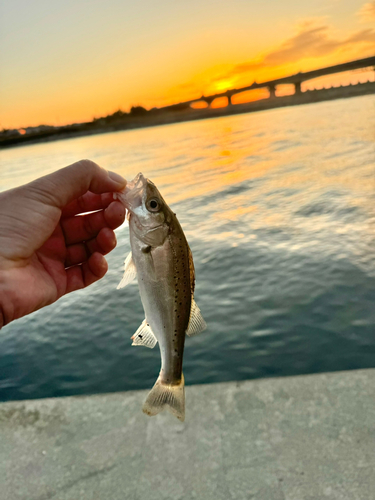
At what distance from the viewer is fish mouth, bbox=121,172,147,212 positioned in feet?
9.23

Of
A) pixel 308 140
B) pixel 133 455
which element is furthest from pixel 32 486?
pixel 308 140

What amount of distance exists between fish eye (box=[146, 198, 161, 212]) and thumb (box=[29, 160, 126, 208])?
57 cm

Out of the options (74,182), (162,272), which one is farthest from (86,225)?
(162,272)

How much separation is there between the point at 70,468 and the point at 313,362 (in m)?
3.34

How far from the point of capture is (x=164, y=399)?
114 inches

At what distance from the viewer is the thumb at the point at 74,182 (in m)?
3.21

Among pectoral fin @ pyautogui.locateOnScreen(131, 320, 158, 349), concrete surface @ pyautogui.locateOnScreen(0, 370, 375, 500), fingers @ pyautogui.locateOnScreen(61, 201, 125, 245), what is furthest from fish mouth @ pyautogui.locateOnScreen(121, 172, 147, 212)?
concrete surface @ pyautogui.locateOnScreen(0, 370, 375, 500)

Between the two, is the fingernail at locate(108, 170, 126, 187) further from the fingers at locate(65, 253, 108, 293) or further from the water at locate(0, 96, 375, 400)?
the water at locate(0, 96, 375, 400)

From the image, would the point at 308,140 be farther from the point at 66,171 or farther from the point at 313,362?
the point at 66,171

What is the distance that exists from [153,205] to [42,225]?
40.1 inches

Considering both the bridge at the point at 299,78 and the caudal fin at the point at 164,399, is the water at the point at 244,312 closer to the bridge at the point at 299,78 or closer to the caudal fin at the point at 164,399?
the caudal fin at the point at 164,399

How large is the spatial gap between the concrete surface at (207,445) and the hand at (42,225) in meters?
1.52

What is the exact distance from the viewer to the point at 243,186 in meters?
18.4

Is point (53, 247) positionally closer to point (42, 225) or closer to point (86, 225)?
point (86, 225)
